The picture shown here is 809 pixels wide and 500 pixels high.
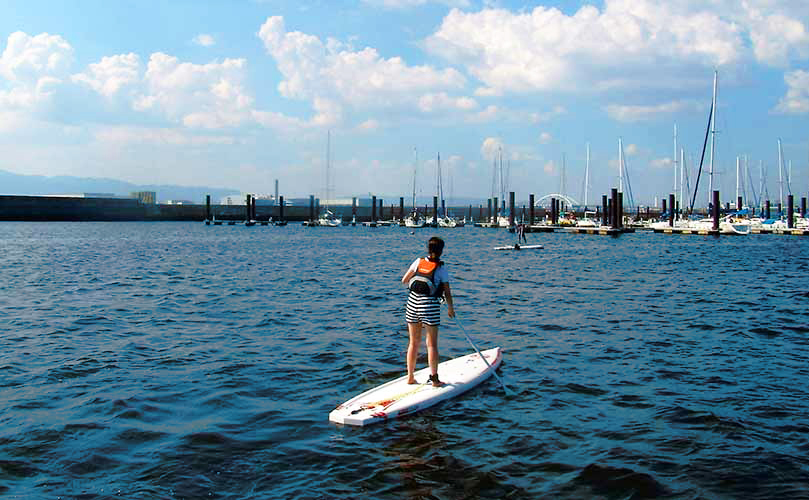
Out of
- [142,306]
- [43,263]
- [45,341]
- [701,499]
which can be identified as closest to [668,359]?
[701,499]

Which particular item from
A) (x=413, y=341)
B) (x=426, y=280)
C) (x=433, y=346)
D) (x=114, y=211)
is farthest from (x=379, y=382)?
(x=114, y=211)

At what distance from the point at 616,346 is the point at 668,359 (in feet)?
4.95

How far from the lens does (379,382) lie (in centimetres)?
1219

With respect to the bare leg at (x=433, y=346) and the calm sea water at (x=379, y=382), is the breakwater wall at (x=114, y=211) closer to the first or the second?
the calm sea water at (x=379, y=382)

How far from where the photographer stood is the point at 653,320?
19469 millimetres

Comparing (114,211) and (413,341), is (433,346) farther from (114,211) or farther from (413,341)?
Answer: (114,211)

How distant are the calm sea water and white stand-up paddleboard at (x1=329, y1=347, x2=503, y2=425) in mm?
195

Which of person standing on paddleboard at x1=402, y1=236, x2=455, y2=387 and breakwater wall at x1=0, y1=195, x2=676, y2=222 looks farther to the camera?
breakwater wall at x1=0, y1=195, x2=676, y2=222

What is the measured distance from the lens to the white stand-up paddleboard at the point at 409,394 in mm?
9883

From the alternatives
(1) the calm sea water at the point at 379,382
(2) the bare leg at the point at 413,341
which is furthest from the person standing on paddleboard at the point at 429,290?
(1) the calm sea water at the point at 379,382

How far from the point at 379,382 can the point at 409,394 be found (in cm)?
161

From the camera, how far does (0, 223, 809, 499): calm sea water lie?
7.87m

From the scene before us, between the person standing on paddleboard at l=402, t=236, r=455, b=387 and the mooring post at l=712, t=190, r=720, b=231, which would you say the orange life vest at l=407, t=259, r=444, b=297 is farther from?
the mooring post at l=712, t=190, r=720, b=231

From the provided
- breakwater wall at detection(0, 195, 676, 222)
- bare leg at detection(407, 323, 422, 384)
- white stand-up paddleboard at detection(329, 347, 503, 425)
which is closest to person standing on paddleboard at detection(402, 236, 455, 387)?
bare leg at detection(407, 323, 422, 384)
